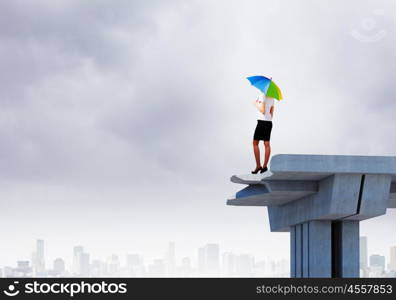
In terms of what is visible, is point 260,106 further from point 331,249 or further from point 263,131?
point 331,249

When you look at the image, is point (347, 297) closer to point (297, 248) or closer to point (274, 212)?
point (297, 248)

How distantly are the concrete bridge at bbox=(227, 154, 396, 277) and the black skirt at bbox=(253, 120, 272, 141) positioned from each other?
110cm

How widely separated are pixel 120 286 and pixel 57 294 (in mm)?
1312

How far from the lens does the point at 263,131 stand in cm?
2436

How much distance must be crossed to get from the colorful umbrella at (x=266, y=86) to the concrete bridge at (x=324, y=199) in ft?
7.87

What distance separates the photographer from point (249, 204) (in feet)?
96.6

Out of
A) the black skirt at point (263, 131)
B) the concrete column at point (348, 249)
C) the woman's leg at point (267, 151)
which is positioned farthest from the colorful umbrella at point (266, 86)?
the concrete column at point (348, 249)

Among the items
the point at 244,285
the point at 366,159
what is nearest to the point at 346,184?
the point at 366,159

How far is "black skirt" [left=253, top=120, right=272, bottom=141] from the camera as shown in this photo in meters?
24.3

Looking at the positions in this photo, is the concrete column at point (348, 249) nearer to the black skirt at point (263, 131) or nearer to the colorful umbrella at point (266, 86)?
the black skirt at point (263, 131)

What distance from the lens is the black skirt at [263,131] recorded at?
24.3m

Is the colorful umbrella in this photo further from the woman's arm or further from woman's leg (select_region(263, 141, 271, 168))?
woman's leg (select_region(263, 141, 271, 168))

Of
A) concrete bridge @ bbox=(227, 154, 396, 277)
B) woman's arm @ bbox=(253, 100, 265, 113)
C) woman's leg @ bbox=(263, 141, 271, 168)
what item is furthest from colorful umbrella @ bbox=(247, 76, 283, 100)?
concrete bridge @ bbox=(227, 154, 396, 277)

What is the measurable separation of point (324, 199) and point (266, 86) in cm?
367
